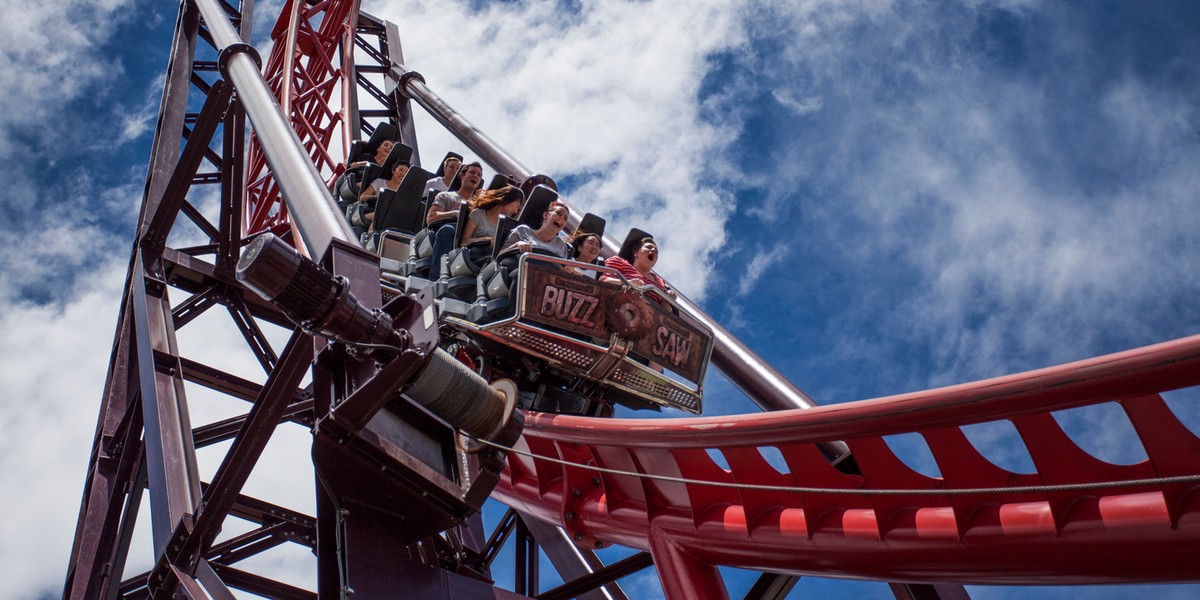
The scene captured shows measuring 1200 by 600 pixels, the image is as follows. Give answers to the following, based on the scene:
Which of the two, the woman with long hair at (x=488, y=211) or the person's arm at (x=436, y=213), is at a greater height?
the person's arm at (x=436, y=213)

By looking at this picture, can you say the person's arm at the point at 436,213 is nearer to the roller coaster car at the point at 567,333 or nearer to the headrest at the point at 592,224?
the roller coaster car at the point at 567,333

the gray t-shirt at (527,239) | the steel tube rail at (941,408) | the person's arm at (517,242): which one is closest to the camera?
the steel tube rail at (941,408)

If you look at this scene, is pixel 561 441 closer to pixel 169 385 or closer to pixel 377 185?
pixel 169 385

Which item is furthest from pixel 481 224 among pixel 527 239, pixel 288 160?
pixel 288 160

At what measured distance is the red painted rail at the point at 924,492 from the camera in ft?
12.2

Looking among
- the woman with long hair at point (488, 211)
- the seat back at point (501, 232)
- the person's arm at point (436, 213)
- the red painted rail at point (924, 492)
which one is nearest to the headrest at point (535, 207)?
the woman with long hair at point (488, 211)

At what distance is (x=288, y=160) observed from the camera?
5457mm

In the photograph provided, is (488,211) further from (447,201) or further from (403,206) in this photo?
(403,206)

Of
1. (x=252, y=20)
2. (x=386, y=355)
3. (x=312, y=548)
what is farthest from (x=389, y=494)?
(x=252, y=20)

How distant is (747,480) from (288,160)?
241 cm

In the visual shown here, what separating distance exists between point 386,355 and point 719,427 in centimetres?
139

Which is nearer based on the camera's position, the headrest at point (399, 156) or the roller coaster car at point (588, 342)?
the roller coaster car at point (588, 342)

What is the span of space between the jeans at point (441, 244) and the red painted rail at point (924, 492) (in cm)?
238

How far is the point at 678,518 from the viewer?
5316 millimetres
